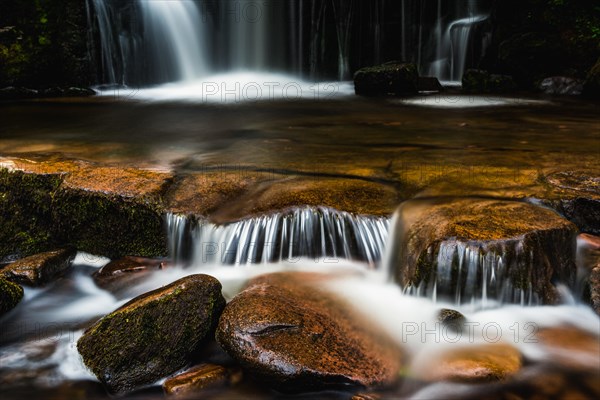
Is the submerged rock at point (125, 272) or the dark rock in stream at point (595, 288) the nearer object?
the dark rock in stream at point (595, 288)

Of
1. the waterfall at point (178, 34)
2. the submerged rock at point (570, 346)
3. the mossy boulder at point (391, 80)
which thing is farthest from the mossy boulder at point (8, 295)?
the waterfall at point (178, 34)

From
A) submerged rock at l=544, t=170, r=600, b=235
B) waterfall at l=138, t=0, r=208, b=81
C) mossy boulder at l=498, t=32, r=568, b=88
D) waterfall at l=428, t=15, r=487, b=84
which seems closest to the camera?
submerged rock at l=544, t=170, r=600, b=235

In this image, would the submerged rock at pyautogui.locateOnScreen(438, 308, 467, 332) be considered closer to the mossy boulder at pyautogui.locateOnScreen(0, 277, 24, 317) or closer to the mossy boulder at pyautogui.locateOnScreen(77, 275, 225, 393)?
the mossy boulder at pyautogui.locateOnScreen(77, 275, 225, 393)

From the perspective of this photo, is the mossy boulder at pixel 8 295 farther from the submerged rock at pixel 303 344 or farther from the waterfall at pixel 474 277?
the waterfall at pixel 474 277

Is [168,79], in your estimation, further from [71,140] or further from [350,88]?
[71,140]

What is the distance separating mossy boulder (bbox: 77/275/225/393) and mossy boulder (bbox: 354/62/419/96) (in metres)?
10.1

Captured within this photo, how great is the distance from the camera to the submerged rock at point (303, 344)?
9.29 ft

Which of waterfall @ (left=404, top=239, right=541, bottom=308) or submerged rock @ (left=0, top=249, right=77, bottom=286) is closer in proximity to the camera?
waterfall @ (left=404, top=239, right=541, bottom=308)

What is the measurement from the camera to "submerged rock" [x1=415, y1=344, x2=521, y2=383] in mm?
2898

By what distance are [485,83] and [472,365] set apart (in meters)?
11.3

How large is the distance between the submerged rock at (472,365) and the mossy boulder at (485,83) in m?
10.7

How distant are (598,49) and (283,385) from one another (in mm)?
13480

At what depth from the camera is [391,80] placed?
40.5ft

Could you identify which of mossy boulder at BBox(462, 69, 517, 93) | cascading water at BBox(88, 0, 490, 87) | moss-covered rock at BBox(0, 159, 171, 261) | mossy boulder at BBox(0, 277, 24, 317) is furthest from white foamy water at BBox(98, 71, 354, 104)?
mossy boulder at BBox(0, 277, 24, 317)
